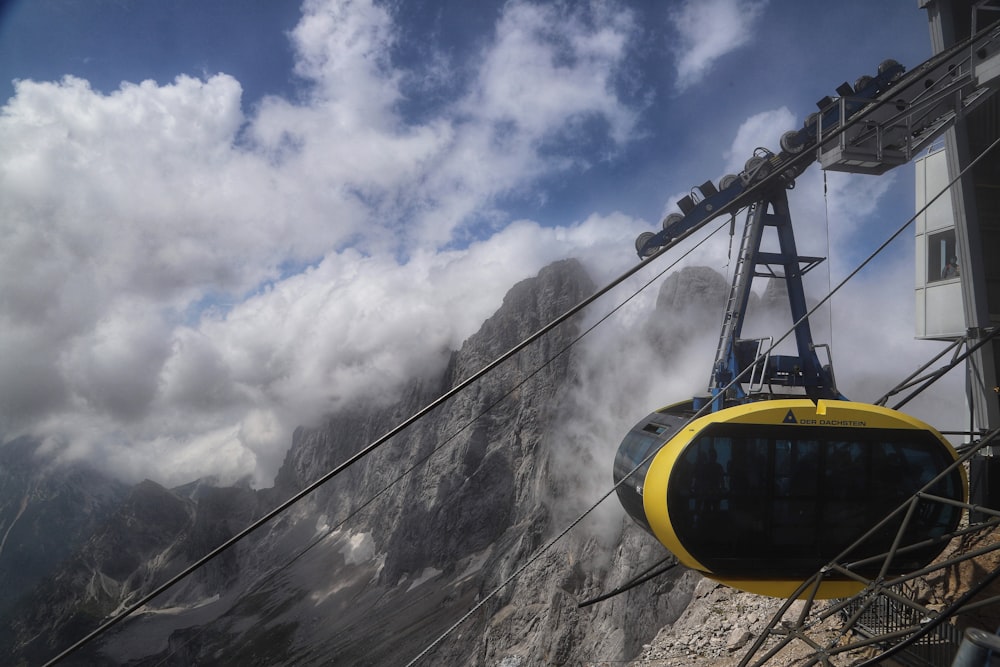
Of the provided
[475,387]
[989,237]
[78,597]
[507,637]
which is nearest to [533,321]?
[475,387]

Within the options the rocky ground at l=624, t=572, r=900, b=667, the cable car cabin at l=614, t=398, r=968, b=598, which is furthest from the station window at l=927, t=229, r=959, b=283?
the rocky ground at l=624, t=572, r=900, b=667

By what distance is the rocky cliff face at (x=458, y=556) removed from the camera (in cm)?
5666

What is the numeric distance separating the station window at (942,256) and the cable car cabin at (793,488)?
9122 mm

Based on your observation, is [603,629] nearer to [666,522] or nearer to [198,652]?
[666,522]

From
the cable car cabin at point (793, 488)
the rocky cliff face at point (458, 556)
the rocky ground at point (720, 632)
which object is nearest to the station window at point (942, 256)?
the cable car cabin at point (793, 488)

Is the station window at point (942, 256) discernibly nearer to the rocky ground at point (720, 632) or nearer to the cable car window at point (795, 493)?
the cable car window at point (795, 493)

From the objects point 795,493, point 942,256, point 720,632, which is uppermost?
point 942,256

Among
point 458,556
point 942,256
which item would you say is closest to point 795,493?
point 942,256

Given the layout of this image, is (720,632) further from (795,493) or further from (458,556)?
(458,556)

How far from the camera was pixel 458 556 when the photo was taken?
10269 centimetres

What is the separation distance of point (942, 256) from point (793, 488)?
11.7 metres

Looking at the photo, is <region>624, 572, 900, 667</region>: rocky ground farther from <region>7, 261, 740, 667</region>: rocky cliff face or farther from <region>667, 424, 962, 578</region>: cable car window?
<region>7, 261, 740, 667</region>: rocky cliff face

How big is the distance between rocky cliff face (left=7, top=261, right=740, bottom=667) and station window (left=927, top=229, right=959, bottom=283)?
24231 millimetres

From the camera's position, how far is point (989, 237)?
14.0 meters
